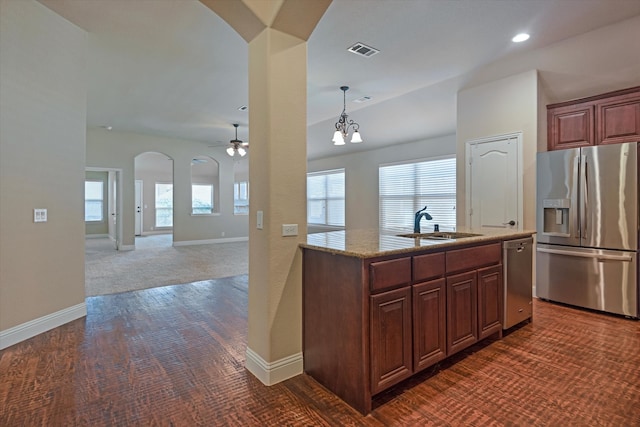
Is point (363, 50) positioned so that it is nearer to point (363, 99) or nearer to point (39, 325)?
point (363, 99)

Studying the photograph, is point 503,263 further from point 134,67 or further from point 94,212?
point 94,212

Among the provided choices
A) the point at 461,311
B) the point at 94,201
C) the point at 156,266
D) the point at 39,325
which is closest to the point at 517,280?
the point at 461,311

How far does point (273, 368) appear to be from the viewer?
2.13m

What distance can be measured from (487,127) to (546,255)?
5.80 ft

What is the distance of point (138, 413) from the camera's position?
181 cm

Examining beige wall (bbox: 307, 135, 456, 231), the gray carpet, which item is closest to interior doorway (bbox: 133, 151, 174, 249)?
the gray carpet

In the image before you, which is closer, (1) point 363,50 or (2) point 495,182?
(1) point 363,50

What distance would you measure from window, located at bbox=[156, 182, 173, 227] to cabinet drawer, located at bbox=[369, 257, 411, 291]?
12216mm

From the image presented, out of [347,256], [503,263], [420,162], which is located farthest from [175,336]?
[420,162]

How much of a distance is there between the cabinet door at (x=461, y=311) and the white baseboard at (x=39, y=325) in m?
3.51

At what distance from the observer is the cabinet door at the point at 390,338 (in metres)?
1.83

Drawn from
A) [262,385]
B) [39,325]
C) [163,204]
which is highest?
[163,204]

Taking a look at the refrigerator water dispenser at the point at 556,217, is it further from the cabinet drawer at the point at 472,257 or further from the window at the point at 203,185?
the window at the point at 203,185

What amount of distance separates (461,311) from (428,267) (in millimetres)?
→ 542
